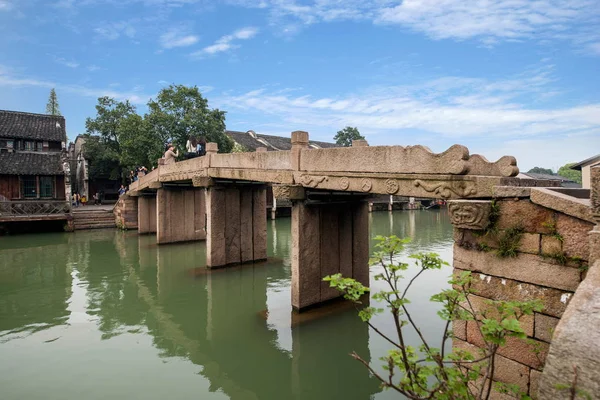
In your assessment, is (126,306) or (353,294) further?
(126,306)

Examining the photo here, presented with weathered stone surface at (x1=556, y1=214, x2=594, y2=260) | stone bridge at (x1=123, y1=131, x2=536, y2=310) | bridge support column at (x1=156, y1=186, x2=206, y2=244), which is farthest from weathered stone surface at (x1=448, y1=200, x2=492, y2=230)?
bridge support column at (x1=156, y1=186, x2=206, y2=244)

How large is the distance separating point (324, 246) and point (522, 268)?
5125mm

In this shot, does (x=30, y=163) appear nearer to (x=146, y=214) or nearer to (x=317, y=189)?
(x=146, y=214)

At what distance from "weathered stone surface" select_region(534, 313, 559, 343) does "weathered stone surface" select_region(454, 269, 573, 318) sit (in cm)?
6

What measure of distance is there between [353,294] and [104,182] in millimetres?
37696

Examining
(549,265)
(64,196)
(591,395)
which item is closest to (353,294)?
(591,395)

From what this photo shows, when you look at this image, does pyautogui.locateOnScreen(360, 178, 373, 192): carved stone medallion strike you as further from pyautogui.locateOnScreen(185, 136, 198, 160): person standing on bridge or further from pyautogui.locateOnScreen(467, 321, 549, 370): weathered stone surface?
pyautogui.locateOnScreen(185, 136, 198, 160): person standing on bridge

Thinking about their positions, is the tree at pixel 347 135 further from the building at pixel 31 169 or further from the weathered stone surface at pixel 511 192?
the weathered stone surface at pixel 511 192

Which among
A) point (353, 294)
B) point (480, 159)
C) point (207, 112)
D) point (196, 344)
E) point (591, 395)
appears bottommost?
point (196, 344)

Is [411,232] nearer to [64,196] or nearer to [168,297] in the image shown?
[168,297]

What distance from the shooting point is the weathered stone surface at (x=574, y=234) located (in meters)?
3.70

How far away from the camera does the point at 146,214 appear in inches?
880

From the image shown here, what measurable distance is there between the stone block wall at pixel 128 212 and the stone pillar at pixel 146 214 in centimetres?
259

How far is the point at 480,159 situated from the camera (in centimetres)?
491
